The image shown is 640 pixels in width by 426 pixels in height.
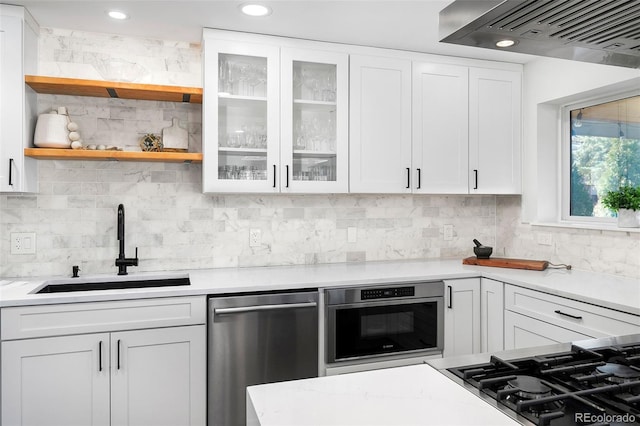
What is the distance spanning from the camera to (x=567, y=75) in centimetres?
296

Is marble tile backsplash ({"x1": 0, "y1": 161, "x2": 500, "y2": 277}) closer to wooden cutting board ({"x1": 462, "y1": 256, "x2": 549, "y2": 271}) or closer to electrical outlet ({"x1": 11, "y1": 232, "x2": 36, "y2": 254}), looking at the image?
electrical outlet ({"x1": 11, "y1": 232, "x2": 36, "y2": 254})

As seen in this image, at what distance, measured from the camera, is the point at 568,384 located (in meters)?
1.02

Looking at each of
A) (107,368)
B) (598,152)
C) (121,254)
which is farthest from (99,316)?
(598,152)

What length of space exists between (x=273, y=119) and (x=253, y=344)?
1.32m

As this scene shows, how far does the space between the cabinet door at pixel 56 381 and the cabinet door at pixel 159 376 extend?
65 millimetres

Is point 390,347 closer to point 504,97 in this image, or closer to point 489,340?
point 489,340

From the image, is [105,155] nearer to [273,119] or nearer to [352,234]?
[273,119]

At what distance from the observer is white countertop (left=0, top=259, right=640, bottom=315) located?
212 cm

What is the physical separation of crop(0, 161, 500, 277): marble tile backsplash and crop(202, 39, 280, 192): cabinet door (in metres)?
0.33

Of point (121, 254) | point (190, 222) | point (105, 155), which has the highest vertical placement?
point (105, 155)

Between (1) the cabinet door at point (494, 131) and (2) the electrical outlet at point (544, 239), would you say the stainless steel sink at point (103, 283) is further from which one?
(2) the electrical outlet at point (544, 239)

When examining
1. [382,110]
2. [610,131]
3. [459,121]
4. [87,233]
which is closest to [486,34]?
[382,110]

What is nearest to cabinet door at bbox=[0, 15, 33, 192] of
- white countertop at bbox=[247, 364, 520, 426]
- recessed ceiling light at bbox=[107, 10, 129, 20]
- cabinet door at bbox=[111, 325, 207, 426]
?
recessed ceiling light at bbox=[107, 10, 129, 20]

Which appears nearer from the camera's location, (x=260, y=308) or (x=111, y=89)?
(x=260, y=308)
